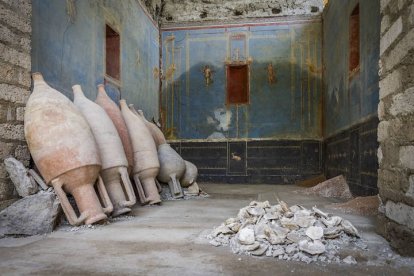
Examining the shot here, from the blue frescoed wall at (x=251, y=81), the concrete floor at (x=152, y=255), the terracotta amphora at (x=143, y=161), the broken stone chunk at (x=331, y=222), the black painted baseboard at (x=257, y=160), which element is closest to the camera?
the concrete floor at (x=152, y=255)

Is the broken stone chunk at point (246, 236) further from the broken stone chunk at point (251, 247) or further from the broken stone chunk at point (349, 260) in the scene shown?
the broken stone chunk at point (349, 260)

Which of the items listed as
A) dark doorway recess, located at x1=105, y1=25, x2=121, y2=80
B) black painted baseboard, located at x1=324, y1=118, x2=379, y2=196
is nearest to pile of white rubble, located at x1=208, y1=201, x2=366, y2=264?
black painted baseboard, located at x1=324, y1=118, x2=379, y2=196

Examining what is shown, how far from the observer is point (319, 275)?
2098mm

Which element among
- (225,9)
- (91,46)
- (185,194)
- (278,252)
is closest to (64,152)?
(278,252)

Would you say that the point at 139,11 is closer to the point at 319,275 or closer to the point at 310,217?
the point at 310,217

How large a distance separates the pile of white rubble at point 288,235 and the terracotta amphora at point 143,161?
197 cm

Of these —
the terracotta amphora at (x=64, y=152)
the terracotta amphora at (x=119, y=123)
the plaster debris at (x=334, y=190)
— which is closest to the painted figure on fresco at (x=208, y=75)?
the plaster debris at (x=334, y=190)

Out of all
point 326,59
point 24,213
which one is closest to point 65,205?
point 24,213

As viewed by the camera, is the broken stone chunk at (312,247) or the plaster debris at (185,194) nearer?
the broken stone chunk at (312,247)

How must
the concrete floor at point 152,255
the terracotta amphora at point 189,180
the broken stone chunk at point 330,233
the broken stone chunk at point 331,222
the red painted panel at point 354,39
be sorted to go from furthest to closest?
the red painted panel at point 354,39, the terracotta amphora at point 189,180, the broken stone chunk at point 331,222, the broken stone chunk at point 330,233, the concrete floor at point 152,255

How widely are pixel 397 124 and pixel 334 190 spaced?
3754mm

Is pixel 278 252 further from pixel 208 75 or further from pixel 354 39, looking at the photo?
pixel 208 75

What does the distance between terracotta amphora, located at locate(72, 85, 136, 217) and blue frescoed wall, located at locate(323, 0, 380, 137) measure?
3354 mm

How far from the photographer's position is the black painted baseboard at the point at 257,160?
8.96m
